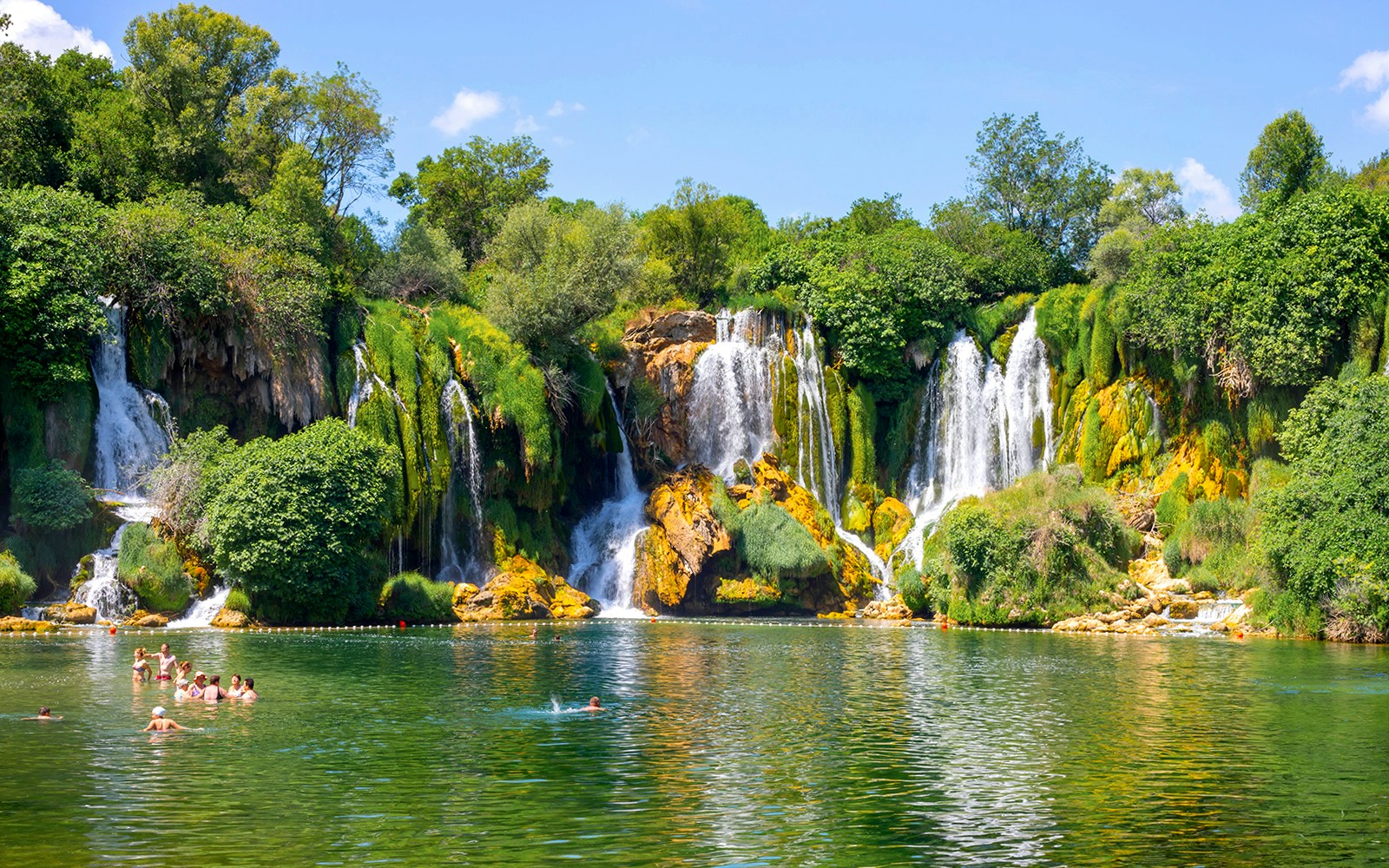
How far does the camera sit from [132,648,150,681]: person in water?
90.9ft

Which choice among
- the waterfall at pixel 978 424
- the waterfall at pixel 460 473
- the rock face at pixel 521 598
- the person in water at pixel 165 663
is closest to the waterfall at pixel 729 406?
the waterfall at pixel 978 424

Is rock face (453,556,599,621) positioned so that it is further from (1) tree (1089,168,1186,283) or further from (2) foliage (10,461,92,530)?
(1) tree (1089,168,1186,283)

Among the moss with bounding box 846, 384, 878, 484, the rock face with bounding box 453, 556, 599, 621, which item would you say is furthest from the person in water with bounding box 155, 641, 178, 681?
the moss with bounding box 846, 384, 878, 484

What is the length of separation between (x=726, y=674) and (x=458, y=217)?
2061 inches

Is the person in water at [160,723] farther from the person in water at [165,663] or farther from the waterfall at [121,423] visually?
the waterfall at [121,423]

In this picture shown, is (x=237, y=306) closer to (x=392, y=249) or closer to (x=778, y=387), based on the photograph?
(x=392, y=249)

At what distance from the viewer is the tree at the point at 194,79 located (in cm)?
5850

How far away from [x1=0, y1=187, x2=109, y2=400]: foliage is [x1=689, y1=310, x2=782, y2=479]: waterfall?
26821 mm

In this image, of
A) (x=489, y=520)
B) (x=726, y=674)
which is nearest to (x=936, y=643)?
(x=726, y=674)

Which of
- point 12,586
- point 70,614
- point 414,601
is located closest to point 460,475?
point 414,601

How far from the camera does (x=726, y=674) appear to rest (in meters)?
31.0

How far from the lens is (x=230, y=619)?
43062mm

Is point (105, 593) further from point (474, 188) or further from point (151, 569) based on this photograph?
point (474, 188)

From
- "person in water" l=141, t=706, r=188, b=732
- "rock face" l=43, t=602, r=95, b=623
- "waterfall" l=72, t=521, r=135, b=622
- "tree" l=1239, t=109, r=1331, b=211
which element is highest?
"tree" l=1239, t=109, r=1331, b=211
